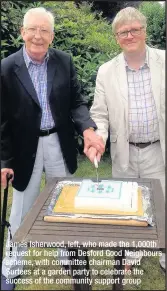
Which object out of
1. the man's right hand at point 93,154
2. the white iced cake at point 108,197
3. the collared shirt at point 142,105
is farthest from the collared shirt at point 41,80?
the white iced cake at point 108,197

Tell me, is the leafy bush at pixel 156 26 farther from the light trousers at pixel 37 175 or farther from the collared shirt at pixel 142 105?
the light trousers at pixel 37 175

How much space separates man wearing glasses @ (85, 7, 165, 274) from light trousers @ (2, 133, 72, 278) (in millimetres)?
341

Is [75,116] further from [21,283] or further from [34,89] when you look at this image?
[21,283]

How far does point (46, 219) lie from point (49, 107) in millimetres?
870

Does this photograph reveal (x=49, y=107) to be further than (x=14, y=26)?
No

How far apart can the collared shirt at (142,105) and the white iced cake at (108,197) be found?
0.63 metres

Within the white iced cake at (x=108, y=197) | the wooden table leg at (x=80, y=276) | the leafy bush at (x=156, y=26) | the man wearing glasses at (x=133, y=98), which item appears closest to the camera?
the white iced cake at (x=108, y=197)

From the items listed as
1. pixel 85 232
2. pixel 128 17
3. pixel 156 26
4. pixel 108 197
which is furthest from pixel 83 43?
pixel 85 232

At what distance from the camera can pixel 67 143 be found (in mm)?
2547

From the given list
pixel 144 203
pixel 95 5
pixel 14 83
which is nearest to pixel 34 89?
pixel 14 83

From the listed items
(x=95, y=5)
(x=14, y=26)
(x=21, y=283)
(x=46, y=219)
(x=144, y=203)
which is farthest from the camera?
(x=95, y=5)

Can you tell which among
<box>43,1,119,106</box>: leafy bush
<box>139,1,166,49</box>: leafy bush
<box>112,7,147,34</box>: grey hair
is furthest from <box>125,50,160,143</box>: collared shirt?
<box>139,1,166,49</box>: leafy bush

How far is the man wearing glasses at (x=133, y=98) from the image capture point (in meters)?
2.37

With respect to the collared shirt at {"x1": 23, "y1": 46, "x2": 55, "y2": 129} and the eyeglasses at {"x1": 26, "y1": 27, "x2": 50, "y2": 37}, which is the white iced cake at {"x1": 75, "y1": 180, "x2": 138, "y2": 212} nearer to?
the collared shirt at {"x1": 23, "y1": 46, "x2": 55, "y2": 129}
